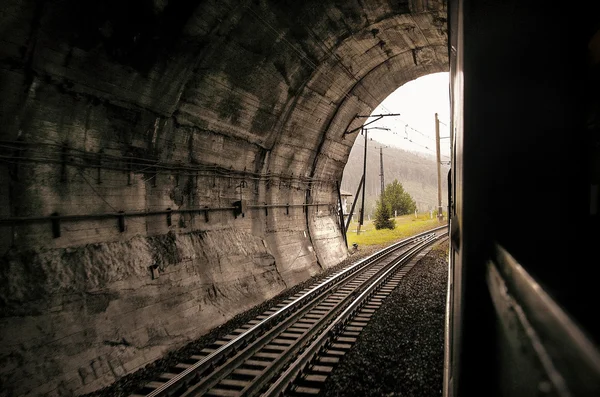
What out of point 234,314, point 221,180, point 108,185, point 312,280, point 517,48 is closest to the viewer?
point 517,48

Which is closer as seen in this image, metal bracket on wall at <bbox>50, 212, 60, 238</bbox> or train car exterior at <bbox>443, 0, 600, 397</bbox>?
train car exterior at <bbox>443, 0, 600, 397</bbox>

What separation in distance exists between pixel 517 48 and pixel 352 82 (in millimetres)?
11364

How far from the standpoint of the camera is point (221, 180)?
A: 9.57 m

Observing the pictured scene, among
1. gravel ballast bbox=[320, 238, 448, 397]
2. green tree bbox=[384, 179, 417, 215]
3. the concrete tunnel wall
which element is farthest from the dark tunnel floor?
green tree bbox=[384, 179, 417, 215]

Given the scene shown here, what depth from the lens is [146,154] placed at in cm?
745

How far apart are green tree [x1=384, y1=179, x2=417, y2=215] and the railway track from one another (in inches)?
1365

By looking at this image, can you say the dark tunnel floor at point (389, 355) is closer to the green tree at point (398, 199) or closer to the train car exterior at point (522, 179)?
the train car exterior at point (522, 179)

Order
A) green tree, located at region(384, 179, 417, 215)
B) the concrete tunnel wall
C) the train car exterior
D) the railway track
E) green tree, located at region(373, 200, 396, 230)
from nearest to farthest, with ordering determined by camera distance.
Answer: the train car exterior < the railway track < the concrete tunnel wall < green tree, located at region(373, 200, 396, 230) < green tree, located at region(384, 179, 417, 215)

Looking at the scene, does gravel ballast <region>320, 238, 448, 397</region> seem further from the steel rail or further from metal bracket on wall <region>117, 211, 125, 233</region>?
metal bracket on wall <region>117, 211, 125, 233</region>

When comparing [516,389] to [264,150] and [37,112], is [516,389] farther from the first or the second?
[264,150]

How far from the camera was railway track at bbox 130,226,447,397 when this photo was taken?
16.7 ft

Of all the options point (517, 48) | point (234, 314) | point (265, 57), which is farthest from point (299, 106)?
point (517, 48)

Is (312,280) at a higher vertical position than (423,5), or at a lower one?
lower

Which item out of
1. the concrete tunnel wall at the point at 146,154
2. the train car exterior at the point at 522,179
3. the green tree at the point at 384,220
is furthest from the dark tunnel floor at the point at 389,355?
the green tree at the point at 384,220
